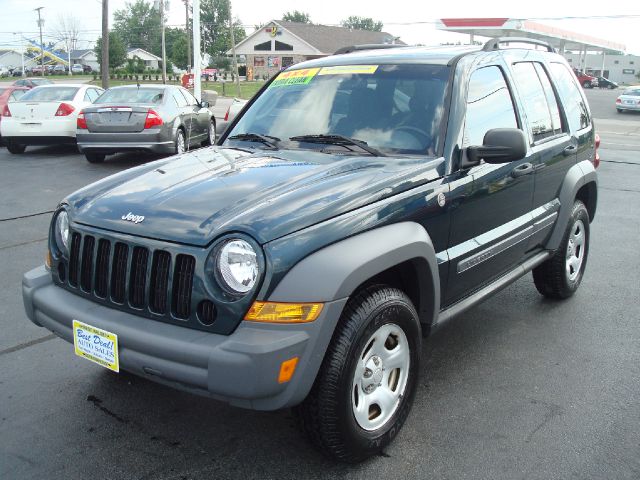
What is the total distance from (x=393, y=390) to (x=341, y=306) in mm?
768

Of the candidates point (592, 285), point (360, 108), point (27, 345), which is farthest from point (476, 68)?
point (27, 345)

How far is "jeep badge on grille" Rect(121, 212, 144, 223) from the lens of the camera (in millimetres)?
2904

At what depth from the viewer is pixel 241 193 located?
118 inches

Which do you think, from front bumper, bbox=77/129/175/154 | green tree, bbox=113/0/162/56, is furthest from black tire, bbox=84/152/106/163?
green tree, bbox=113/0/162/56

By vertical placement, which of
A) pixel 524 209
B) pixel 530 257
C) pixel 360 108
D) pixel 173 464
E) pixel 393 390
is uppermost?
pixel 360 108

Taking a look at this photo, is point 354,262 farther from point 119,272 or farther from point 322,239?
point 119,272

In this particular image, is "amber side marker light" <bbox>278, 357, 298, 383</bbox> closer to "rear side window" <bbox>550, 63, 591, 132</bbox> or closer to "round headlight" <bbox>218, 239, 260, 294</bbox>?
"round headlight" <bbox>218, 239, 260, 294</bbox>

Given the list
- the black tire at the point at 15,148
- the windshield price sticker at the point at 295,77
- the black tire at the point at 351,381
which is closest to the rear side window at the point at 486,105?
the windshield price sticker at the point at 295,77

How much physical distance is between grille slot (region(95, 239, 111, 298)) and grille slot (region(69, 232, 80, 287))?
0.55 ft

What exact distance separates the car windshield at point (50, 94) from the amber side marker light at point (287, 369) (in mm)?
12611

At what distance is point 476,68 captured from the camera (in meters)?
3.97

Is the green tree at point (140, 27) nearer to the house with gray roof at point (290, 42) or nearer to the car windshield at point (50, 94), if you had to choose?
the house with gray roof at point (290, 42)

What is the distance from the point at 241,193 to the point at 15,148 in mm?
12480

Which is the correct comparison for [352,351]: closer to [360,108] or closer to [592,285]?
[360,108]
